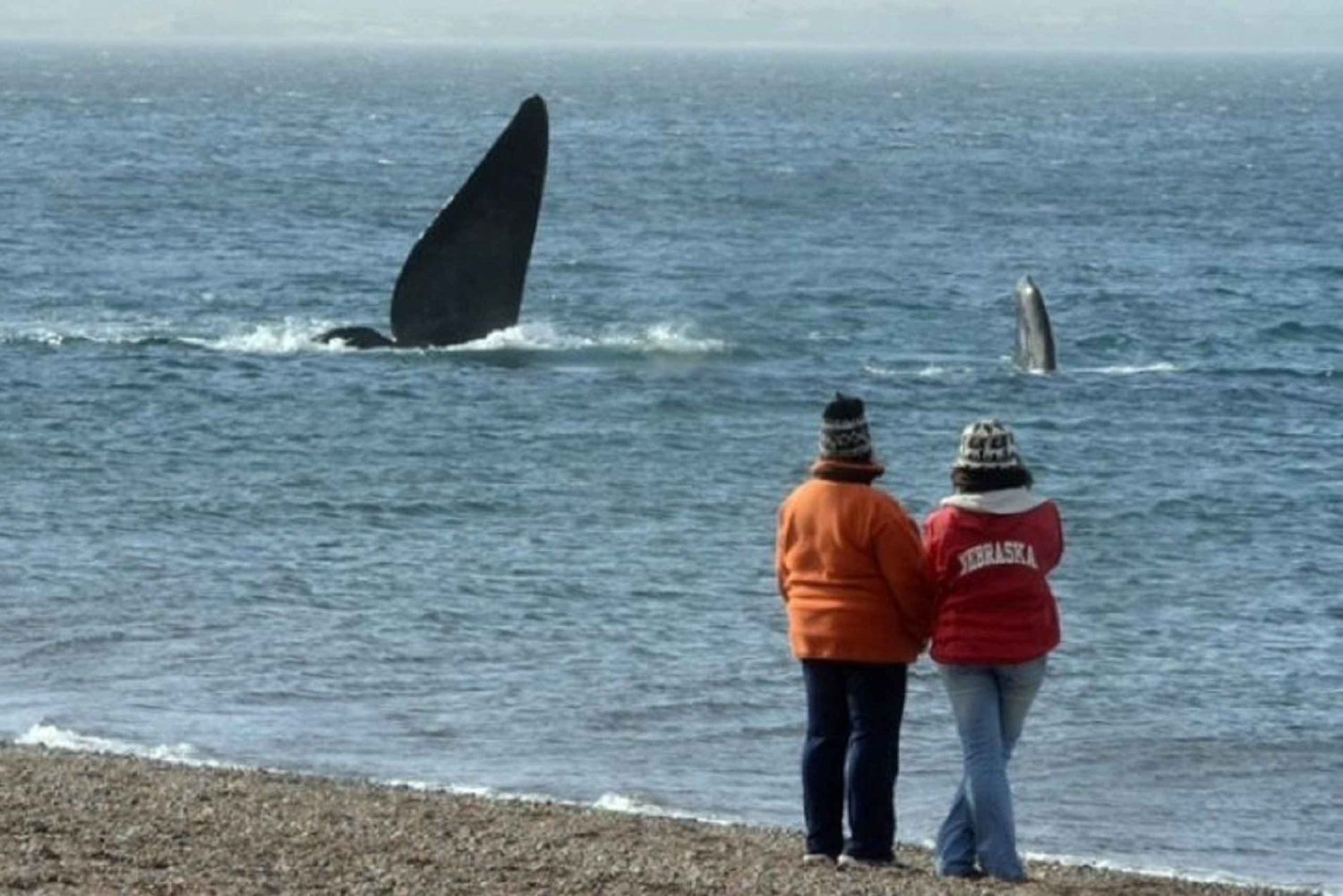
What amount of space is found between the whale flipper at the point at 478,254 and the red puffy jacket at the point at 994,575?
69.1ft

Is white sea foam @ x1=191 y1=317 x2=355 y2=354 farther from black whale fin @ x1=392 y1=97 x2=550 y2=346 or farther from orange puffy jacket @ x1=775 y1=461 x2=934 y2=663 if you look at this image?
orange puffy jacket @ x1=775 y1=461 x2=934 y2=663

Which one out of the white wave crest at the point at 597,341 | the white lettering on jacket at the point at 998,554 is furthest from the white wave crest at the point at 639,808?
the white wave crest at the point at 597,341

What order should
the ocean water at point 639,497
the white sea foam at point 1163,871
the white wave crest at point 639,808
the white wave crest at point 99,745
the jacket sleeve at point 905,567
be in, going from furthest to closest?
the ocean water at point 639,497, the white wave crest at point 99,745, the white wave crest at point 639,808, the white sea foam at point 1163,871, the jacket sleeve at point 905,567

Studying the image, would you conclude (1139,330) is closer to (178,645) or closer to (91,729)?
(178,645)

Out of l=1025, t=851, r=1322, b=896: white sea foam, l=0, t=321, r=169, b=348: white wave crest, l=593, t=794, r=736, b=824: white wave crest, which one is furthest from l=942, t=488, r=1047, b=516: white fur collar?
l=0, t=321, r=169, b=348: white wave crest

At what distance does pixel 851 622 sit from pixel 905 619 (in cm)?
18

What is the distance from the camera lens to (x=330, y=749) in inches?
628

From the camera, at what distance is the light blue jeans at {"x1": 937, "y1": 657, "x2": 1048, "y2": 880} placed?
10.9 m

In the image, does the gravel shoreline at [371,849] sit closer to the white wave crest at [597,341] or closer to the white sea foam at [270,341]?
the white sea foam at [270,341]

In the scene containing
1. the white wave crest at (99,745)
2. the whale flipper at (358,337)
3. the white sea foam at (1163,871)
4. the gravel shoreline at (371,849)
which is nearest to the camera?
the gravel shoreline at (371,849)

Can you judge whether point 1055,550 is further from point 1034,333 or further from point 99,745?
point 1034,333

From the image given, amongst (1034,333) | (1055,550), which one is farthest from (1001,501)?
(1034,333)

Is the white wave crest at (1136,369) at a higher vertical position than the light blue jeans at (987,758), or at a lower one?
lower

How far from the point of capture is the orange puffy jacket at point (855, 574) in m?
10.9
